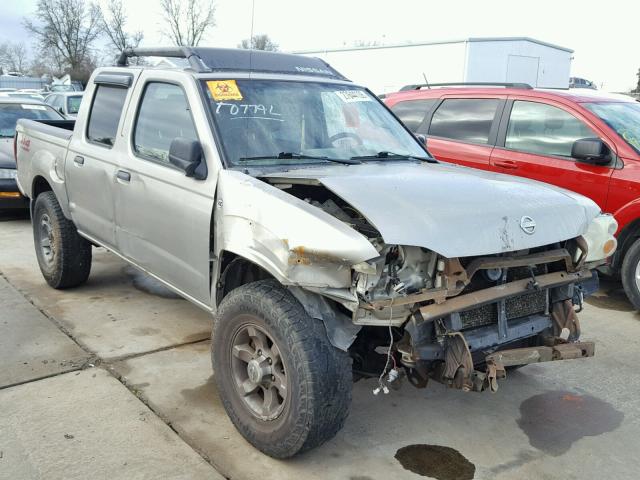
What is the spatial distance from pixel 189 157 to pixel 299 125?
2.64 feet

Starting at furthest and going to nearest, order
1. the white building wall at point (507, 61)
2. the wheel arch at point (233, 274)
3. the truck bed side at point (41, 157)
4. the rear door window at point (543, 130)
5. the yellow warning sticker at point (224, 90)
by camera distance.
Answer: the white building wall at point (507, 61) → the rear door window at point (543, 130) → the truck bed side at point (41, 157) → the yellow warning sticker at point (224, 90) → the wheel arch at point (233, 274)

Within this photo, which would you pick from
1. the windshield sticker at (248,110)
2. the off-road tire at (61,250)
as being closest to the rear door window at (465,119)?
the windshield sticker at (248,110)

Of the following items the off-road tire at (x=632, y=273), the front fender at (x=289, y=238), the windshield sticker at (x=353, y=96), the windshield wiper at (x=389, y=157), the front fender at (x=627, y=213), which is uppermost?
the windshield sticker at (x=353, y=96)

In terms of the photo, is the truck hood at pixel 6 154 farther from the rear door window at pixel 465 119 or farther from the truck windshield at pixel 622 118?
the truck windshield at pixel 622 118

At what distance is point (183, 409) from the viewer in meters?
3.60

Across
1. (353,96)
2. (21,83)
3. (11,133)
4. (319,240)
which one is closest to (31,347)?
(319,240)

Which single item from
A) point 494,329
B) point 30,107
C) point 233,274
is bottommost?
point 494,329

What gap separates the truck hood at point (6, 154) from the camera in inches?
330

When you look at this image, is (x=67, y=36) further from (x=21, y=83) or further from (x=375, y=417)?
(x=375, y=417)

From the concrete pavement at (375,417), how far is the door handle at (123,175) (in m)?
1.19

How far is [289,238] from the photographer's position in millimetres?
2783

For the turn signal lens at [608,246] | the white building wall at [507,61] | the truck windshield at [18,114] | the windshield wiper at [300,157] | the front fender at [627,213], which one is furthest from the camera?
the white building wall at [507,61]

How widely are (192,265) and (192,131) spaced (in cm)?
81

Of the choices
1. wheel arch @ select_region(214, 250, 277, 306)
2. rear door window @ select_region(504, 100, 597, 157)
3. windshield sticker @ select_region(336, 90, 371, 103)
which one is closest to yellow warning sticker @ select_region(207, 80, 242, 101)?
windshield sticker @ select_region(336, 90, 371, 103)
